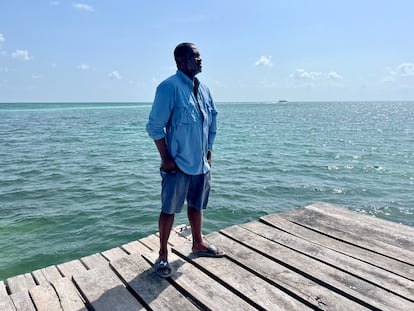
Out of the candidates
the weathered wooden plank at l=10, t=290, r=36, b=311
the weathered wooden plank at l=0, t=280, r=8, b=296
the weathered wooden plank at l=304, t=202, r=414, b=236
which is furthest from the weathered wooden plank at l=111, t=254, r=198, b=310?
the weathered wooden plank at l=304, t=202, r=414, b=236

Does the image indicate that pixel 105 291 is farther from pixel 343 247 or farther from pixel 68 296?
pixel 343 247

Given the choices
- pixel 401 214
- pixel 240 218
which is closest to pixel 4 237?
pixel 240 218

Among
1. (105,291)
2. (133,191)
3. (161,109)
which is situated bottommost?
(133,191)

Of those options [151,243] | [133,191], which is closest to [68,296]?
[151,243]

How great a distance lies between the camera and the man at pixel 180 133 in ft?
10.6

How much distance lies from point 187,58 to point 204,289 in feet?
7.19

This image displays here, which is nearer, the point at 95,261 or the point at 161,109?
the point at 161,109

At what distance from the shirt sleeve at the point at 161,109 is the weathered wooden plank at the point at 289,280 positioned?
1.61 metres

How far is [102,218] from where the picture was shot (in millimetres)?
8875

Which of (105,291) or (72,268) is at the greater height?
(105,291)

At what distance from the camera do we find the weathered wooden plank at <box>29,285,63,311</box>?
10.1 feet

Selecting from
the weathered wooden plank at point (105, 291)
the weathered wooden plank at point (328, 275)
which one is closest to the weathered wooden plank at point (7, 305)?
the weathered wooden plank at point (105, 291)

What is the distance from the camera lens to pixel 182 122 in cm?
329

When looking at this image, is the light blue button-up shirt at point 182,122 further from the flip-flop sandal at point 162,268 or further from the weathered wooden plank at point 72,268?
the weathered wooden plank at point 72,268
